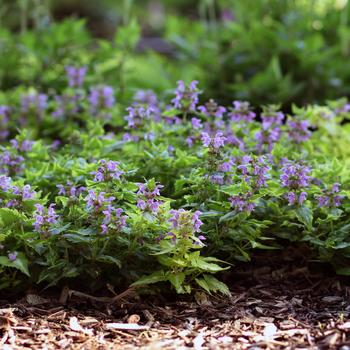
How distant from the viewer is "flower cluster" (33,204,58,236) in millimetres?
2566

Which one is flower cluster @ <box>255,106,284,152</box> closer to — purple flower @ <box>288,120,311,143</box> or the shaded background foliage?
purple flower @ <box>288,120,311,143</box>

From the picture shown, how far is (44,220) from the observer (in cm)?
257

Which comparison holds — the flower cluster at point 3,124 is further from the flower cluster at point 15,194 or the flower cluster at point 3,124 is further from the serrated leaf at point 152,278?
the serrated leaf at point 152,278

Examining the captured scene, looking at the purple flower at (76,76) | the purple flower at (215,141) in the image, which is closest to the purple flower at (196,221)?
the purple flower at (215,141)

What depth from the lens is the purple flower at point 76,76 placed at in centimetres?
459

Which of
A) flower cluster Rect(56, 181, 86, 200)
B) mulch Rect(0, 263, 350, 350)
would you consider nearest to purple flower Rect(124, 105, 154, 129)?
flower cluster Rect(56, 181, 86, 200)

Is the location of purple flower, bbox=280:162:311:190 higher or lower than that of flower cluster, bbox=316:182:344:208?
higher

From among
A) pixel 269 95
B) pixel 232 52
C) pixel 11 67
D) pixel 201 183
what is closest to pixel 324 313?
pixel 201 183

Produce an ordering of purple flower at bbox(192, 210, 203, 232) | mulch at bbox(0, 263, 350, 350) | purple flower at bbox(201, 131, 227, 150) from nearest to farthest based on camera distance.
Answer: mulch at bbox(0, 263, 350, 350) → purple flower at bbox(192, 210, 203, 232) → purple flower at bbox(201, 131, 227, 150)

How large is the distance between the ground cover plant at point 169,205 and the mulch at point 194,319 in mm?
97

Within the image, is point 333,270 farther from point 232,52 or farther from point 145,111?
point 232,52

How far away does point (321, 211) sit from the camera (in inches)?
117

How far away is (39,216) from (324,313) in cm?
126

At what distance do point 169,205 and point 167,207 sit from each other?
1.5 inches
